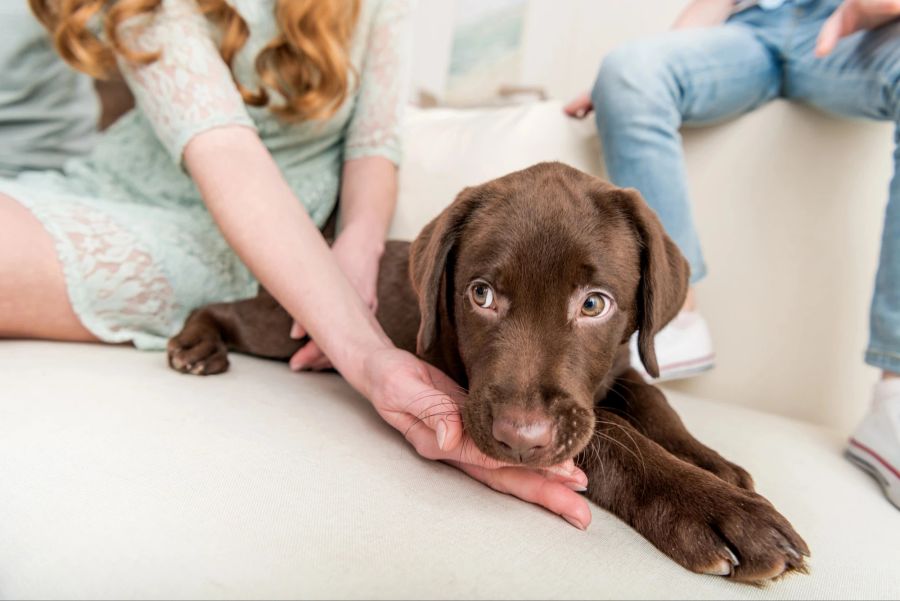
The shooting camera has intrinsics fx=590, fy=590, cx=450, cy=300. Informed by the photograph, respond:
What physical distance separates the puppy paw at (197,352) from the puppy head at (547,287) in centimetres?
87

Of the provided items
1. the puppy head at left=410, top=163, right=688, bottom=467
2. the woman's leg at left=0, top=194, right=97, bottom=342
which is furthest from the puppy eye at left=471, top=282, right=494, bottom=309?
the woman's leg at left=0, top=194, right=97, bottom=342

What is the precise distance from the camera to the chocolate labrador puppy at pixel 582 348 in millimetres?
1238

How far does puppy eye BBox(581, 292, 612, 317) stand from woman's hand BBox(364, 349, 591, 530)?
0.40m

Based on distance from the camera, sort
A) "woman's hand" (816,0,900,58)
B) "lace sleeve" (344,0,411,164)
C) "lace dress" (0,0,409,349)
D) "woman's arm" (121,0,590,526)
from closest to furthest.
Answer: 1. "woman's arm" (121,0,590,526)
2. "woman's hand" (816,0,900,58)
3. "lace dress" (0,0,409,349)
4. "lace sleeve" (344,0,411,164)

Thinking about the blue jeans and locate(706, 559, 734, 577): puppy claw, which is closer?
locate(706, 559, 734, 577): puppy claw

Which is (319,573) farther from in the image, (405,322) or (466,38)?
(466,38)

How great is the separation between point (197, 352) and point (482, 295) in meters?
1.13

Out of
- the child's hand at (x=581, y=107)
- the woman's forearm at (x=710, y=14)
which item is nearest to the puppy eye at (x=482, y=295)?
the child's hand at (x=581, y=107)

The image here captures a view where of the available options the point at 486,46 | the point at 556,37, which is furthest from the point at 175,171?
the point at 556,37

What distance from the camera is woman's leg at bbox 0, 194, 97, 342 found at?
1.94 metres

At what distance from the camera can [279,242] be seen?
1996mm

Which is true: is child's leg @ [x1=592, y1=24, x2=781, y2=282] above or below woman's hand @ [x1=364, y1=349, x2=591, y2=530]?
above

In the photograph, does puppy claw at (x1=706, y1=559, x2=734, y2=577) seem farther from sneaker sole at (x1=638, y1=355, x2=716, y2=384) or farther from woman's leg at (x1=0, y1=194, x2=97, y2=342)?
woman's leg at (x1=0, y1=194, x2=97, y2=342)

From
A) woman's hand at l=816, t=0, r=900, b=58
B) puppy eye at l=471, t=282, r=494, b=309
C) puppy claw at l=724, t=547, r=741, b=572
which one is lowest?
puppy claw at l=724, t=547, r=741, b=572
